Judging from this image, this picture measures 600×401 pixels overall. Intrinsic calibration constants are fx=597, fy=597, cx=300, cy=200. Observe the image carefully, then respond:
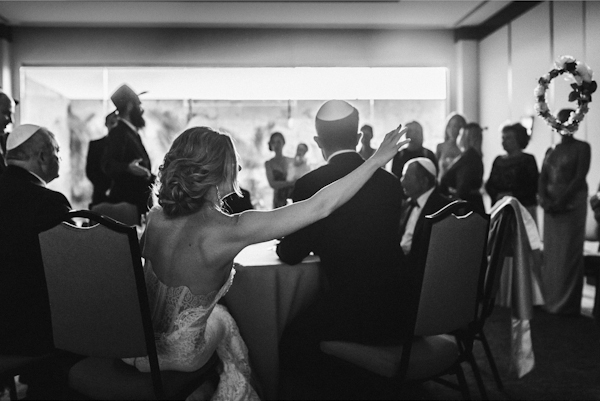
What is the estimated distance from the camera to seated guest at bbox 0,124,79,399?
2.24 metres

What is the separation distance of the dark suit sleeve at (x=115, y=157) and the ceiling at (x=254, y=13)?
3632 millimetres

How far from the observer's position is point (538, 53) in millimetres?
7457

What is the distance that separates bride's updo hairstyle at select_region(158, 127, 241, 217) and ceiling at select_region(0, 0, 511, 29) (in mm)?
6083

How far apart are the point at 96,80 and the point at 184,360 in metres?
8.20

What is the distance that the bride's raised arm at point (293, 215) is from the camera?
6.15 ft

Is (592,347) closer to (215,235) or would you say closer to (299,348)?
(299,348)

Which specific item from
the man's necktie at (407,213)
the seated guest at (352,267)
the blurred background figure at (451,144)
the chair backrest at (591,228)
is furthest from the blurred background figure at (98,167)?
the chair backrest at (591,228)

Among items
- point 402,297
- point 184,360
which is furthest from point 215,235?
point 402,297

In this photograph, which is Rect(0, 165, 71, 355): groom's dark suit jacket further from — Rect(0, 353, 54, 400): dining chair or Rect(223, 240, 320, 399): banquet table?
Rect(223, 240, 320, 399): banquet table

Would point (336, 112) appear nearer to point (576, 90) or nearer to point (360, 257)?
point (360, 257)

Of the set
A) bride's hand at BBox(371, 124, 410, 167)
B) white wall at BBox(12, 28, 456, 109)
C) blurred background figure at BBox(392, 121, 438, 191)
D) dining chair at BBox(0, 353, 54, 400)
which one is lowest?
dining chair at BBox(0, 353, 54, 400)

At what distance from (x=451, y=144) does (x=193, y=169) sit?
14.8ft

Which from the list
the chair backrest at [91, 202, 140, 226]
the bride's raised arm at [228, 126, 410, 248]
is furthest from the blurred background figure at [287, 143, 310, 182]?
the bride's raised arm at [228, 126, 410, 248]

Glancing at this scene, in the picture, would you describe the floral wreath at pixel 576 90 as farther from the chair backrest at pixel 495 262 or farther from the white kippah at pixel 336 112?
the white kippah at pixel 336 112
